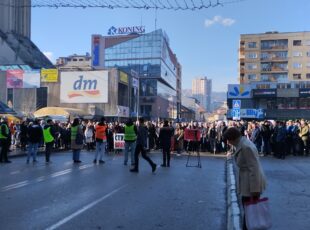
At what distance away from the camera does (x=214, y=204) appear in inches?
368

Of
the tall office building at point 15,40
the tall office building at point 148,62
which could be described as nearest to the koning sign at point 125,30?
the tall office building at point 148,62

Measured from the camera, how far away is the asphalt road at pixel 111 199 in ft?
24.9

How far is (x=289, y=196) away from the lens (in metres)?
10.3

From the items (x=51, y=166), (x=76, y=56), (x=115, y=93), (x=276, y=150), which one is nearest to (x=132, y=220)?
(x=51, y=166)

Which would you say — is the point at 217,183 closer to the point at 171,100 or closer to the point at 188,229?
the point at 188,229

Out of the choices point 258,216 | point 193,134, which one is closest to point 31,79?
point 193,134

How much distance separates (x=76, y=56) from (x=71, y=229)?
166 metres

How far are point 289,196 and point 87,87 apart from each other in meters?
57.1

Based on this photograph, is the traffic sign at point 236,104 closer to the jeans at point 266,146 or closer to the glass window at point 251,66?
the jeans at point 266,146

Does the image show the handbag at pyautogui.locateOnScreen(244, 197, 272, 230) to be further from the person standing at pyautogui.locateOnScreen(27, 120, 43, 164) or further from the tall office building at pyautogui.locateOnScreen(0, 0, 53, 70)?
the tall office building at pyautogui.locateOnScreen(0, 0, 53, 70)

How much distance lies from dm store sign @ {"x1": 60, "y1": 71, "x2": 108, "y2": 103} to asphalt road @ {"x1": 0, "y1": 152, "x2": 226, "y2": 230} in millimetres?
50130

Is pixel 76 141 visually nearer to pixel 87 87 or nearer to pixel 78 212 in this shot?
pixel 78 212

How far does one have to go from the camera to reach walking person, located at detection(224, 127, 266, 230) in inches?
220

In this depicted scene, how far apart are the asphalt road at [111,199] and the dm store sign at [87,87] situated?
5013 cm
